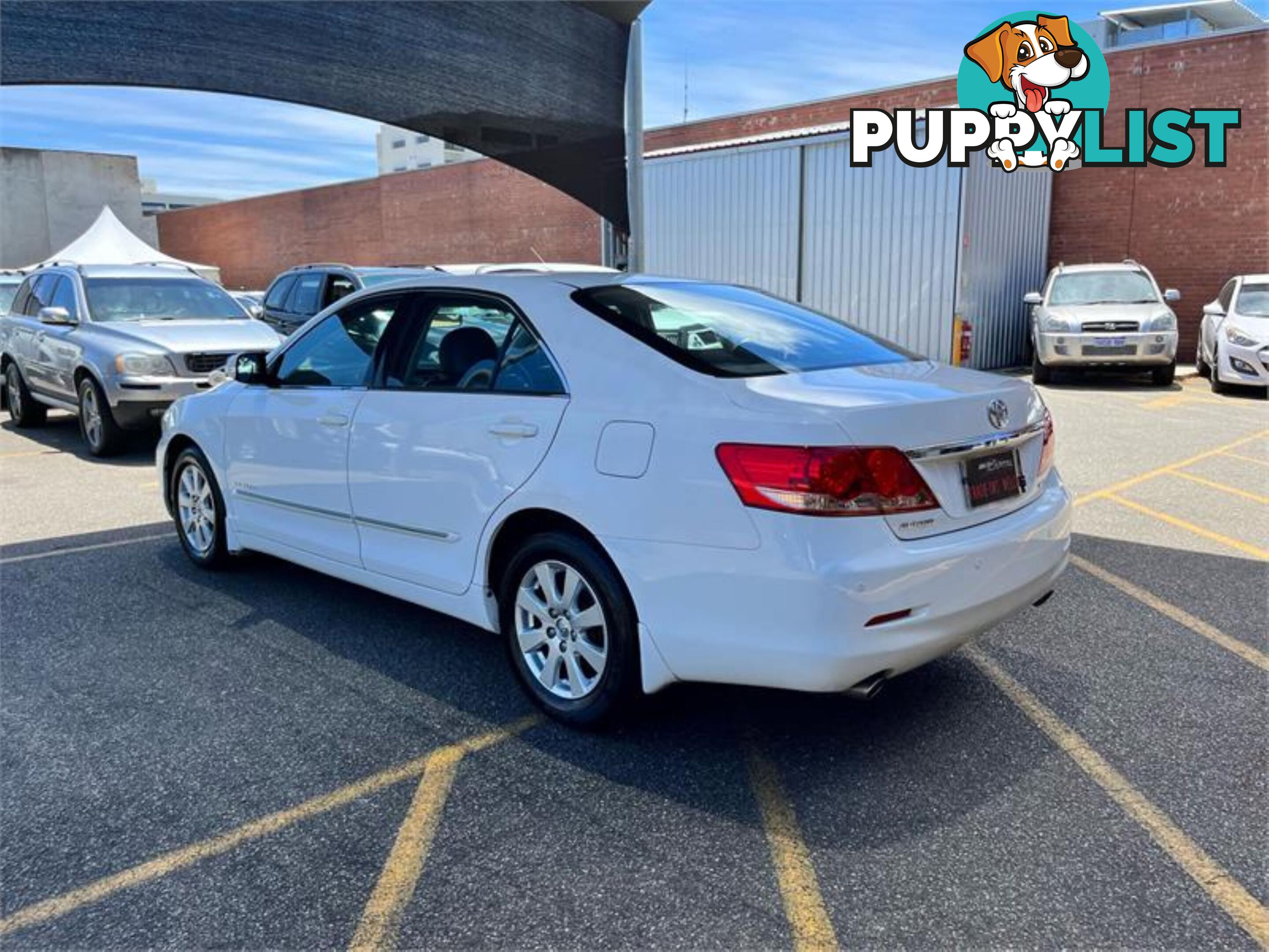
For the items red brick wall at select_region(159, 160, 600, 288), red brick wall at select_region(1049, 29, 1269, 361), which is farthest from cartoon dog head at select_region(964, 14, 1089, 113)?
red brick wall at select_region(159, 160, 600, 288)

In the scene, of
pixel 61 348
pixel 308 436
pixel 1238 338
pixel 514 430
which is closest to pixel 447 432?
pixel 514 430

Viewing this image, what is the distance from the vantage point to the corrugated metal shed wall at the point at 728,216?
52.8 ft

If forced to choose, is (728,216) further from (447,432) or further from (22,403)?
(447,432)

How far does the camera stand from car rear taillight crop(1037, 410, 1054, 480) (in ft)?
11.7

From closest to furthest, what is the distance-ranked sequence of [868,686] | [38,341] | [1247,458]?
[868,686], [1247,458], [38,341]

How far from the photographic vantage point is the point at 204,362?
30.4 ft

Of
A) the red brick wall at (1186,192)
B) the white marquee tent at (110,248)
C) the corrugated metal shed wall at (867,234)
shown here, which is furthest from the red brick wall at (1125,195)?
the white marquee tent at (110,248)

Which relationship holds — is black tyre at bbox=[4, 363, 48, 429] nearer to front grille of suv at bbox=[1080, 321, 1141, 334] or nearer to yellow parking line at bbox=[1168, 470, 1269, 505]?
yellow parking line at bbox=[1168, 470, 1269, 505]

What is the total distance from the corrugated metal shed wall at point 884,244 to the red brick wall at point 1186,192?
17.7 feet

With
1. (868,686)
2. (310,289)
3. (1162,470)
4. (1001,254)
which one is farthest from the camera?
(1001,254)

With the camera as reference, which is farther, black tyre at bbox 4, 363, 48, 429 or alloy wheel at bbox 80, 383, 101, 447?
black tyre at bbox 4, 363, 48, 429

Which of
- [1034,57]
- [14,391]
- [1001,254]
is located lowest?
[14,391]

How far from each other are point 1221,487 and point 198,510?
7264 millimetres

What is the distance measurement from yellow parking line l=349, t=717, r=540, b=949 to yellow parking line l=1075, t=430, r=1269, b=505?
5250mm
